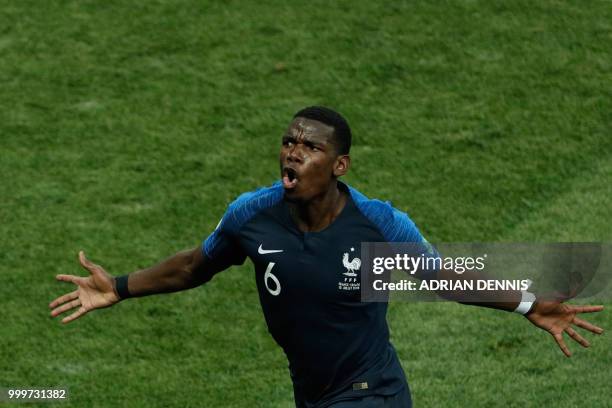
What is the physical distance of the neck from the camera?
7371 millimetres

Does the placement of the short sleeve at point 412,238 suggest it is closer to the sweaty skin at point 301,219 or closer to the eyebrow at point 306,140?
the sweaty skin at point 301,219

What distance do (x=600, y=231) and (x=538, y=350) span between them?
1.83 metres

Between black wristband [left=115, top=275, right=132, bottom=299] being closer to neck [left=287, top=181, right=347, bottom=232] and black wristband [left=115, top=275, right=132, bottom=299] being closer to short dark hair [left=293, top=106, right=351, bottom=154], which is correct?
neck [left=287, top=181, right=347, bottom=232]

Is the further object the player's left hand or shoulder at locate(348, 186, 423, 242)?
the player's left hand

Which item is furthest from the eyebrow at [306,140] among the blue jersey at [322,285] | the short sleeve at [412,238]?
the short sleeve at [412,238]

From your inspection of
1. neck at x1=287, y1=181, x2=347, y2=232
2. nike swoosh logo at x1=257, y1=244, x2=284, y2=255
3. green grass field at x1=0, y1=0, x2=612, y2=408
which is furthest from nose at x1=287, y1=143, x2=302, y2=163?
green grass field at x1=0, y1=0, x2=612, y2=408

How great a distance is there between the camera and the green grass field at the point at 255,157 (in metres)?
10.6

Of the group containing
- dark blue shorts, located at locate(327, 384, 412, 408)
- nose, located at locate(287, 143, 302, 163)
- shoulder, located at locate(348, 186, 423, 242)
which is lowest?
dark blue shorts, located at locate(327, 384, 412, 408)

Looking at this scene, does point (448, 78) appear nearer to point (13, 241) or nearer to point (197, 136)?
point (197, 136)

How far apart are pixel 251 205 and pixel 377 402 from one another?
4.18 feet

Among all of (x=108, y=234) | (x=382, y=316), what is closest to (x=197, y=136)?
(x=108, y=234)

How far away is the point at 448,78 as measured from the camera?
14.6m

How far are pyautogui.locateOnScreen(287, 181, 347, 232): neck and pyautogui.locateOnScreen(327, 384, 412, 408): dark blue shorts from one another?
97cm

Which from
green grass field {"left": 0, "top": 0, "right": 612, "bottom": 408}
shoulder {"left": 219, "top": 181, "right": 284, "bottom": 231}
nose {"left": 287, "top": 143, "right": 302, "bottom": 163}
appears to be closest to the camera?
nose {"left": 287, "top": 143, "right": 302, "bottom": 163}
